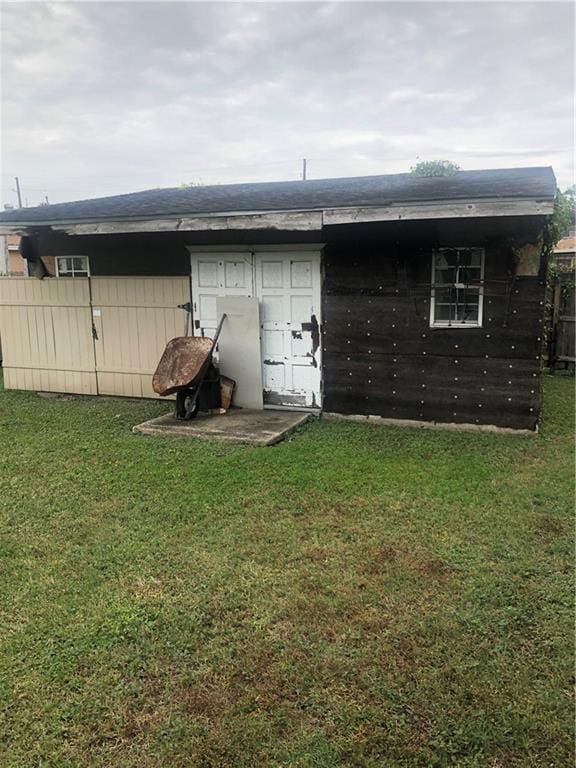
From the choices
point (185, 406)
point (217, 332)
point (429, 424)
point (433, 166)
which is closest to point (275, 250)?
point (217, 332)

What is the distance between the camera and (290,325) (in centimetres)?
713

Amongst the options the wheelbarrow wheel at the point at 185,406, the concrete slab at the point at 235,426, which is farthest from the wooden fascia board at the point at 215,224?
the concrete slab at the point at 235,426

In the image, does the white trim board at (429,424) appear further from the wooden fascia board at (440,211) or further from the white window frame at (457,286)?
the wooden fascia board at (440,211)

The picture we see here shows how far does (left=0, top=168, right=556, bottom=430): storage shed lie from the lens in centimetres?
603

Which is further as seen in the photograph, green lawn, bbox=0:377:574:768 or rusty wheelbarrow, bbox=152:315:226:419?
rusty wheelbarrow, bbox=152:315:226:419

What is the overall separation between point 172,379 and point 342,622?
14.5ft

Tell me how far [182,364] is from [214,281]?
1271mm

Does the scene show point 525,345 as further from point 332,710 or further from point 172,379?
point 332,710

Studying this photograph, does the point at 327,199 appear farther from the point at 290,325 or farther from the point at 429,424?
the point at 429,424

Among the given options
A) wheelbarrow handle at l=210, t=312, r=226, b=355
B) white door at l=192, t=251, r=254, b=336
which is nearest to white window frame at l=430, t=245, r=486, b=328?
white door at l=192, t=251, r=254, b=336

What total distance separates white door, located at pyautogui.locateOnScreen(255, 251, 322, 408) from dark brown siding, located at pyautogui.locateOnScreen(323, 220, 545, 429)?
0.17 metres

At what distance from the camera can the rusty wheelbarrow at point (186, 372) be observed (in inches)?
267

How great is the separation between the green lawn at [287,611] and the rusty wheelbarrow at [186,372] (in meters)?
1.46

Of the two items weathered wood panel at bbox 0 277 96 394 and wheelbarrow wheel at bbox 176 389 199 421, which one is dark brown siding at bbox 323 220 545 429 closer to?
wheelbarrow wheel at bbox 176 389 199 421
